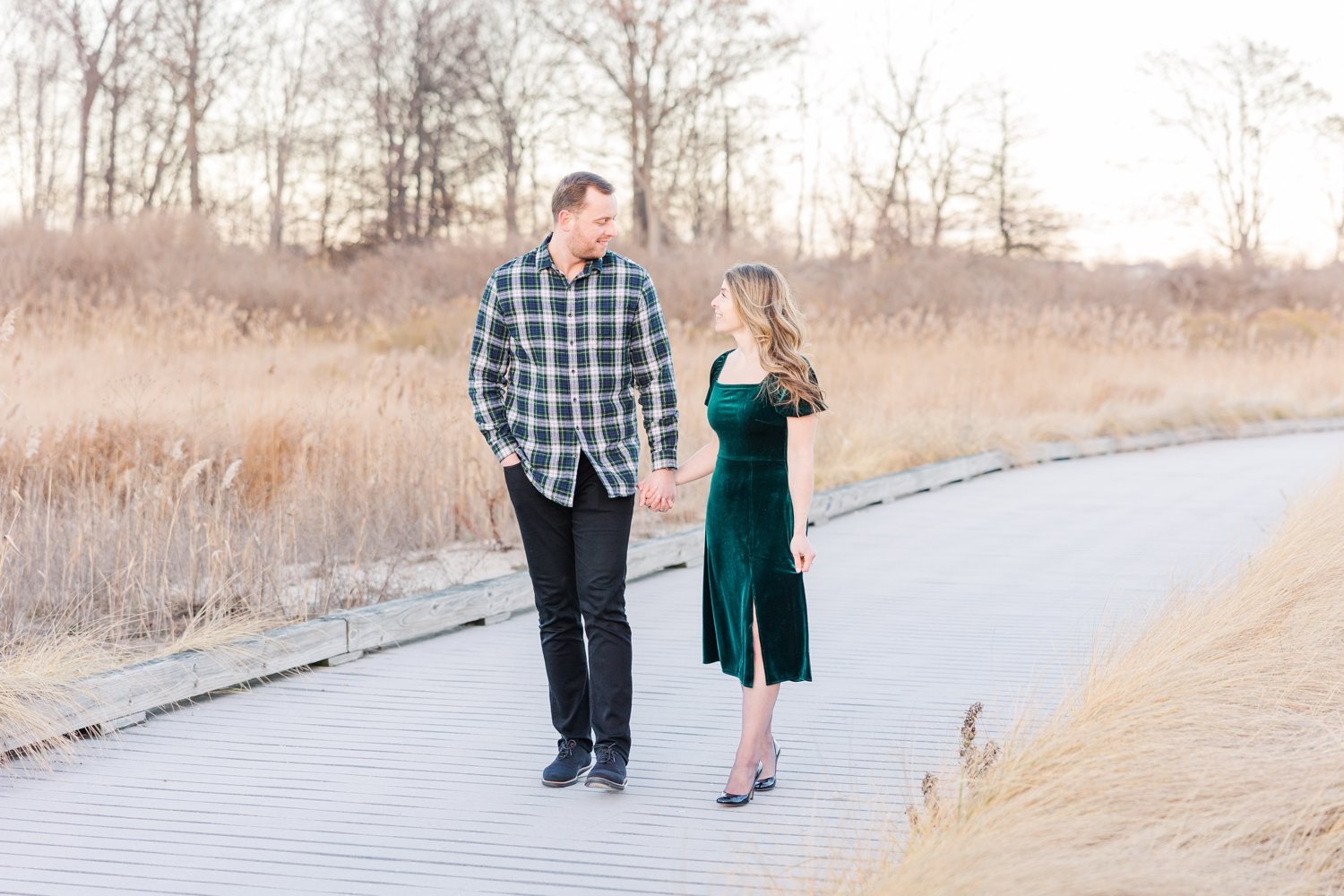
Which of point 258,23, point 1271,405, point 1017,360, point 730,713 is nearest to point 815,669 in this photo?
point 730,713

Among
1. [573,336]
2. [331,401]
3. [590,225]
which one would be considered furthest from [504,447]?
[331,401]

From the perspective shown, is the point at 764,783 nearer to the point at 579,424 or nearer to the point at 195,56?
the point at 579,424

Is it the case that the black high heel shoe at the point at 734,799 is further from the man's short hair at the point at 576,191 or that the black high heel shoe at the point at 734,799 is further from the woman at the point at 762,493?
the man's short hair at the point at 576,191

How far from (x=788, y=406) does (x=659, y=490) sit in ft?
1.49

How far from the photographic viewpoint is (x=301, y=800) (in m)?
4.25

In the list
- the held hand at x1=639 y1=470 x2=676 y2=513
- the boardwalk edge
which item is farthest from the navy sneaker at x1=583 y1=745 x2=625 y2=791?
the boardwalk edge

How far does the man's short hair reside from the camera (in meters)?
4.23

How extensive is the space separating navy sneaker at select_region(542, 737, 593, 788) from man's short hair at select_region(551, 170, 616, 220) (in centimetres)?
162

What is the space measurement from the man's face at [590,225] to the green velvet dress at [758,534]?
1.79 ft

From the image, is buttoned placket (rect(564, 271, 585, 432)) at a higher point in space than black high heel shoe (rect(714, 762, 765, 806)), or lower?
higher

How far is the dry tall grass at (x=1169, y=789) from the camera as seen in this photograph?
9.57 feet

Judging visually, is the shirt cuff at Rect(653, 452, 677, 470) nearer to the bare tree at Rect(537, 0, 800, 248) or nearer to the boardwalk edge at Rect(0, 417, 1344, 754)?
the boardwalk edge at Rect(0, 417, 1344, 754)

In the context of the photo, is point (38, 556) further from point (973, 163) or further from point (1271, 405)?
point (973, 163)

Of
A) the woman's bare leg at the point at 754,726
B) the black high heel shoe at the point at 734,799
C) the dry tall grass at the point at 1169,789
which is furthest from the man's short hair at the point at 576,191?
the dry tall grass at the point at 1169,789
